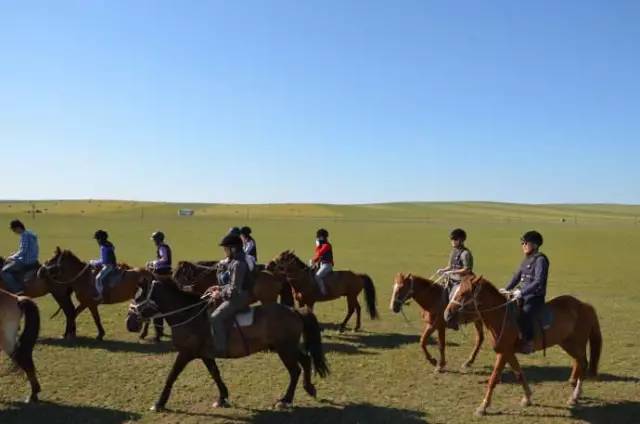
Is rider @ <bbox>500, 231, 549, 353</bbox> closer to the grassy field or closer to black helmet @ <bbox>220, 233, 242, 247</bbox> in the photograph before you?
the grassy field

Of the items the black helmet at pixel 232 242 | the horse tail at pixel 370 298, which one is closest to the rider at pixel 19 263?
the black helmet at pixel 232 242

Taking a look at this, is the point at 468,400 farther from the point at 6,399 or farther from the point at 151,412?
the point at 6,399

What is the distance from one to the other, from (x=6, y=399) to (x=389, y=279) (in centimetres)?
1776

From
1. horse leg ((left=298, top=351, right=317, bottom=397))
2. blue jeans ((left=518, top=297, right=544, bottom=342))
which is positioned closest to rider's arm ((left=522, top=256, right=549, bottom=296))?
blue jeans ((left=518, top=297, right=544, bottom=342))

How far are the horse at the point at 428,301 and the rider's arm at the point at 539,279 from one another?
7.73ft

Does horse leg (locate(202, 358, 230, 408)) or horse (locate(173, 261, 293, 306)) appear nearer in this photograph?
horse leg (locate(202, 358, 230, 408))

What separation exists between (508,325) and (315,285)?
6.33m

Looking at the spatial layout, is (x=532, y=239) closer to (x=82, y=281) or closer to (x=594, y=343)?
(x=594, y=343)

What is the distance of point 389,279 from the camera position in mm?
24125

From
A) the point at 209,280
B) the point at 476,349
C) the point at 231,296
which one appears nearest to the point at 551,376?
the point at 476,349

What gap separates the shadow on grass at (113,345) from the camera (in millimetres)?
11547

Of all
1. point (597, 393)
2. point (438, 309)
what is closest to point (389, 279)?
point (438, 309)

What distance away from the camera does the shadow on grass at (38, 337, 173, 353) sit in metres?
11.5

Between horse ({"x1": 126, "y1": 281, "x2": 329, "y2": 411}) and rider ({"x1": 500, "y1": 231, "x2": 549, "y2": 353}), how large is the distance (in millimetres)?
3214
